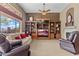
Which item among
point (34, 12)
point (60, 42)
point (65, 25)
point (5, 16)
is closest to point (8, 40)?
point (5, 16)

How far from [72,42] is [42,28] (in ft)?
2.62

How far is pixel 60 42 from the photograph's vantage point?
3.04 meters

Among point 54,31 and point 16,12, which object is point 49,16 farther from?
point 16,12

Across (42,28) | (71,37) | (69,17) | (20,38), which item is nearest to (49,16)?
(42,28)

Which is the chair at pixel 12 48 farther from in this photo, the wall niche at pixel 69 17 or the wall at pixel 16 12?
the wall niche at pixel 69 17

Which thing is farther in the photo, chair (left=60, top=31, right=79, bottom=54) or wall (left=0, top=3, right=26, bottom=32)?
chair (left=60, top=31, right=79, bottom=54)

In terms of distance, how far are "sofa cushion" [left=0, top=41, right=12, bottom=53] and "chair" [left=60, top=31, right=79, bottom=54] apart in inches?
48.4

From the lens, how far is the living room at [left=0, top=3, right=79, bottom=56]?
2.79 meters

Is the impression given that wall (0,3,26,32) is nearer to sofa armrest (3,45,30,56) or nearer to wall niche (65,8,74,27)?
sofa armrest (3,45,30,56)

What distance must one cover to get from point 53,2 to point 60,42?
1063mm

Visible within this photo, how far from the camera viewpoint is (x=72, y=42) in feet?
9.91

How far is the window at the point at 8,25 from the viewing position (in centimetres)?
269

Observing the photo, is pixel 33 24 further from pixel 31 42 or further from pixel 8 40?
pixel 8 40

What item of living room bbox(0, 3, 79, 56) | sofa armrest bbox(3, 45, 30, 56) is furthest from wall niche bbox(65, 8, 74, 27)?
sofa armrest bbox(3, 45, 30, 56)
